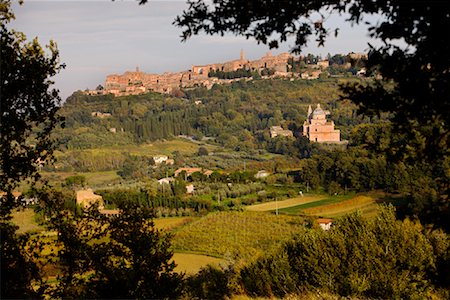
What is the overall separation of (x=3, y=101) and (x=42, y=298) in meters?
2.23

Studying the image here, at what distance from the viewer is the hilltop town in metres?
150

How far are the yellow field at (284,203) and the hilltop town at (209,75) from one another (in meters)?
102

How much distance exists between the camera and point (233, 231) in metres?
32.4

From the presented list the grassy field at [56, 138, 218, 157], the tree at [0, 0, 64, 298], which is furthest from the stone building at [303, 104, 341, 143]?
the tree at [0, 0, 64, 298]

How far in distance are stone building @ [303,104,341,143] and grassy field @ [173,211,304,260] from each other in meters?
51.5

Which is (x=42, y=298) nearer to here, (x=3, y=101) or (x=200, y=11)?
(x=3, y=101)

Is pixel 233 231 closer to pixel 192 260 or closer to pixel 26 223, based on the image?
pixel 192 260

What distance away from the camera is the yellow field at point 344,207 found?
37.0 metres

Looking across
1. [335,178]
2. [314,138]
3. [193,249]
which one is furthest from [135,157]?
[193,249]

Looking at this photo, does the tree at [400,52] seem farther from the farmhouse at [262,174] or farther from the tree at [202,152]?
the tree at [202,152]

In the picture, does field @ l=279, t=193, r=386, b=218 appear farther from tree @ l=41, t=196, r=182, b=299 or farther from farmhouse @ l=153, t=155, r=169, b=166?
farmhouse @ l=153, t=155, r=169, b=166

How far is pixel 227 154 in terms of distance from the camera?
82.8m

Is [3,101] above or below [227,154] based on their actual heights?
above

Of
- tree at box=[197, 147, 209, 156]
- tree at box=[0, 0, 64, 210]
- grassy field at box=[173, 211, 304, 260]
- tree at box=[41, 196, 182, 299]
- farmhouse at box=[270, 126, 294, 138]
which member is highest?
tree at box=[0, 0, 64, 210]
